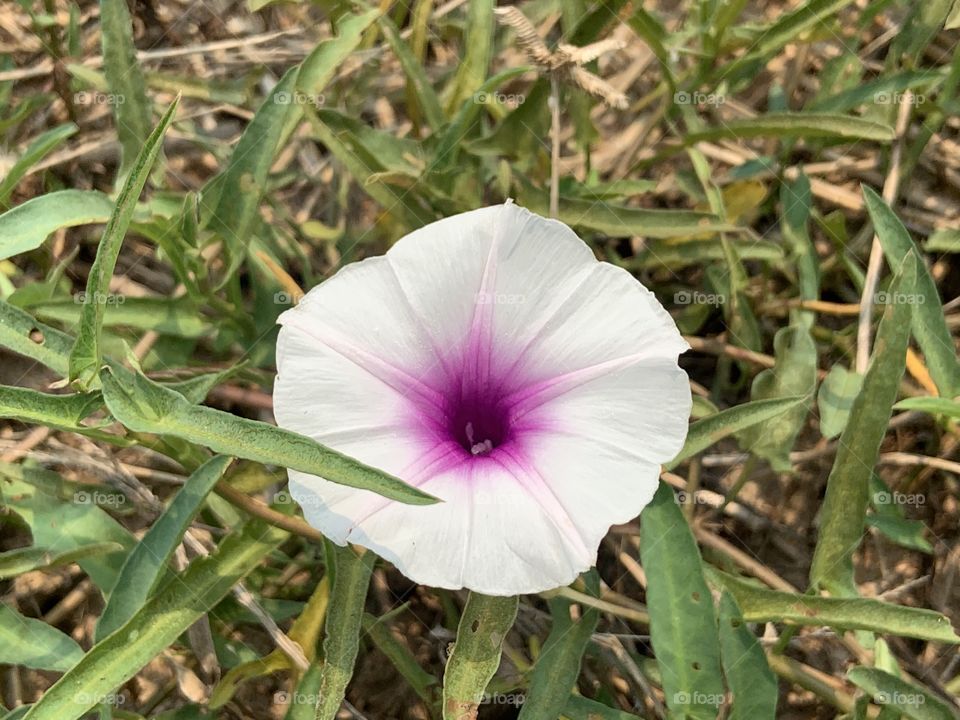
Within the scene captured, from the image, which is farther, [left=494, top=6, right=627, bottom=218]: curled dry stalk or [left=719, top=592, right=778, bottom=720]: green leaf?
[left=494, top=6, right=627, bottom=218]: curled dry stalk

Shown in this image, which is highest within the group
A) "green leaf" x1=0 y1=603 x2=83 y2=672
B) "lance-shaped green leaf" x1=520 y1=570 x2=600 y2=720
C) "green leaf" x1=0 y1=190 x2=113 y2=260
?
"green leaf" x1=0 y1=190 x2=113 y2=260

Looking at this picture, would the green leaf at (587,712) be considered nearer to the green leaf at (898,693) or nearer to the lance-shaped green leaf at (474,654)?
the lance-shaped green leaf at (474,654)

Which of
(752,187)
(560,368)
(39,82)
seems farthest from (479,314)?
(39,82)

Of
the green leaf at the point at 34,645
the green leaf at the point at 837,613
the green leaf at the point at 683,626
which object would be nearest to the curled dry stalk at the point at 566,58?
the green leaf at the point at 683,626

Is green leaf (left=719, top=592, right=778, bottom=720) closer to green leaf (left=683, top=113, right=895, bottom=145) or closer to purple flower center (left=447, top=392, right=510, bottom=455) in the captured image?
purple flower center (left=447, top=392, right=510, bottom=455)

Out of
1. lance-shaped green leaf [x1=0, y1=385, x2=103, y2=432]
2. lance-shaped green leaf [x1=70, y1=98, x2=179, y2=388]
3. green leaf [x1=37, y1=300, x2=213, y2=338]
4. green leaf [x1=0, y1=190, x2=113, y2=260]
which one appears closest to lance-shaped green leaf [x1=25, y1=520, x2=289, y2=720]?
lance-shaped green leaf [x1=0, y1=385, x2=103, y2=432]

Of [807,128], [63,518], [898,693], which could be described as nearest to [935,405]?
[898,693]

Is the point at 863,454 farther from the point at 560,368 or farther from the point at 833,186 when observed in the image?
the point at 833,186
